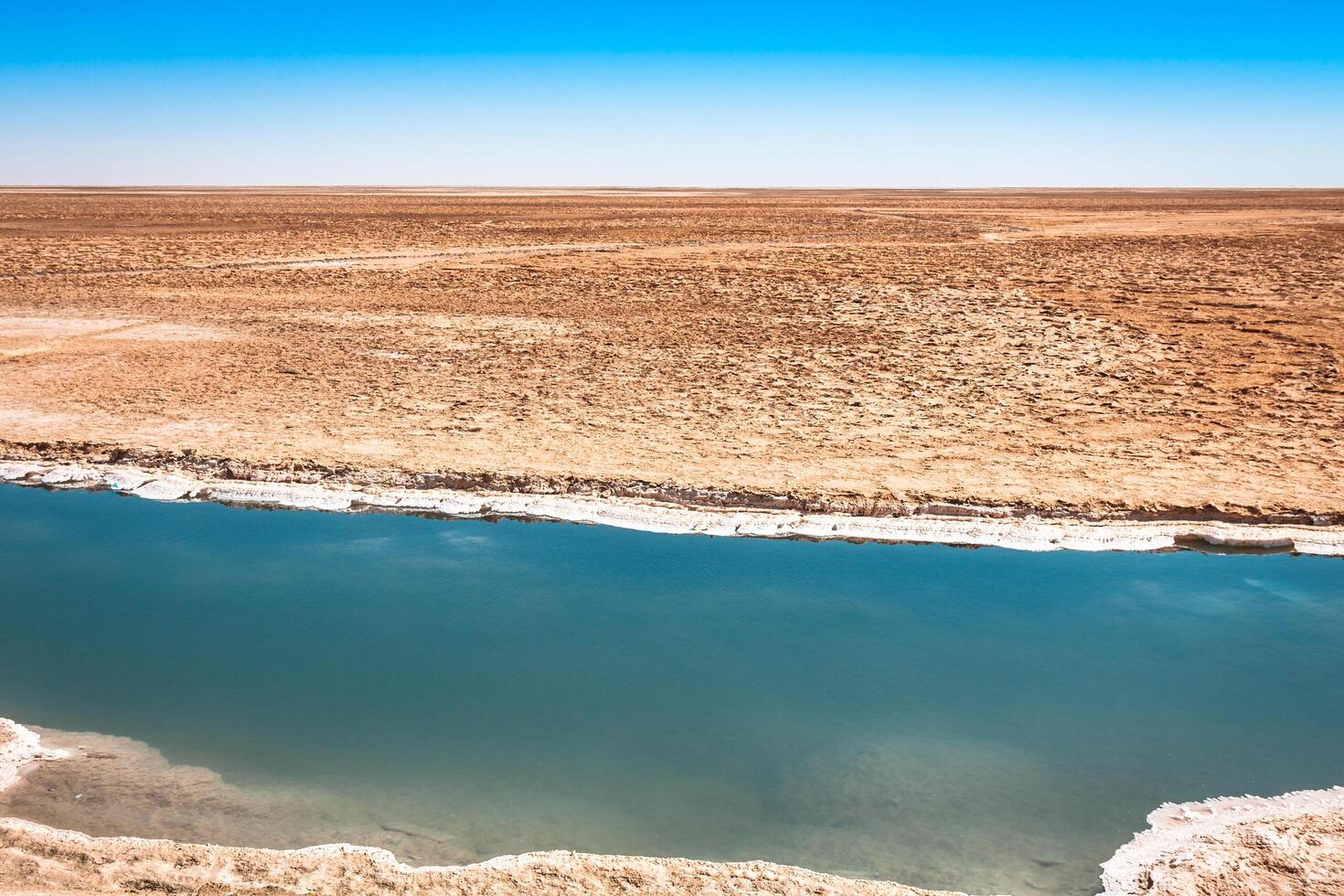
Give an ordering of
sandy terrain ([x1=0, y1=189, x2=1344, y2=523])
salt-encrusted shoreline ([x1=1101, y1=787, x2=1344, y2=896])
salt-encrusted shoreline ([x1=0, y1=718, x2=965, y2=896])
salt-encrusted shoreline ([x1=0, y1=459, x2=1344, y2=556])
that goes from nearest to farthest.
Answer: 1. salt-encrusted shoreline ([x1=0, y1=718, x2=965, y2=896])
2. salt-encrusted shoreline ([x1=1101, y1=787, x2=1344, y2=896])
3. salt-encrusted shoreline ([x1=0, y1=459, x2=1344, y2=556])
4. sandy terrain ([x1=0, y1=189, x2=1344, y2=523])

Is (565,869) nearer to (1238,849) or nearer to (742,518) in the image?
(1238,849)

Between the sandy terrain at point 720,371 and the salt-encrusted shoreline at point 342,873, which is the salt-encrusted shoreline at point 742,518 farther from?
the salt-encrusted shoreline at point 342,873

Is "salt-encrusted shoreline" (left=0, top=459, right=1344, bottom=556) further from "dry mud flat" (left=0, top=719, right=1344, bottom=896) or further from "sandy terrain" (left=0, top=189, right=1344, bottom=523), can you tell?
"dry mud flat" (left=0, top=719, right=1344, bottom=896)

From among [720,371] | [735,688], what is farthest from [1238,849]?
[720,371]

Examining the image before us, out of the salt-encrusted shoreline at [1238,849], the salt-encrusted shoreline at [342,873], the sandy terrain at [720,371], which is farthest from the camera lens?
the sandy terrain at [720,371]

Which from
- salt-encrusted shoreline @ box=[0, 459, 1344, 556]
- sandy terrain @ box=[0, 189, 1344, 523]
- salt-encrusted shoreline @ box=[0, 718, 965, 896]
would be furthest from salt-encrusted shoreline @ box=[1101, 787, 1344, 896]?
sandy terrain @ box=[0, 189, 1344, 523]

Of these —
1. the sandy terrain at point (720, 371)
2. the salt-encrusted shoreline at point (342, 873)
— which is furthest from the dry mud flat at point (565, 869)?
the sandy terrain at point (720, 371)
